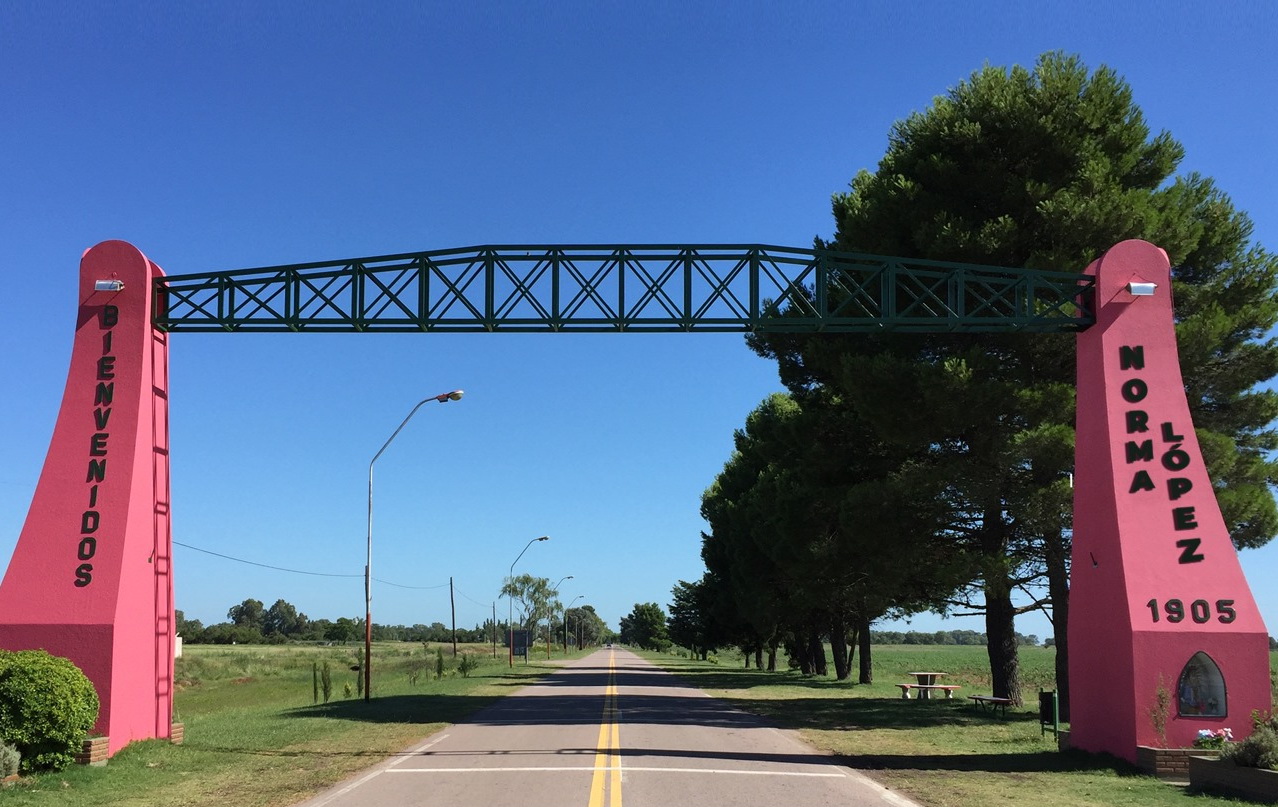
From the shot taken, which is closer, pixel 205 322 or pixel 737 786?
pixel 737 786

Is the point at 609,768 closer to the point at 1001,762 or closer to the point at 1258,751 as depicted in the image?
the point at 1001,762

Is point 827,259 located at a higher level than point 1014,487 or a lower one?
higher

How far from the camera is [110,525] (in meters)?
17.2

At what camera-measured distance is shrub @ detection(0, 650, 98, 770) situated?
14000mm

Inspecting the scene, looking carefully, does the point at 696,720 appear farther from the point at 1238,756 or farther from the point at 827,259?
the point at 1238,756

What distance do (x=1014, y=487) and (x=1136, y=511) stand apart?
22.3ft

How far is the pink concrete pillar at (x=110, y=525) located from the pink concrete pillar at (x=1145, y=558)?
51.6 ft

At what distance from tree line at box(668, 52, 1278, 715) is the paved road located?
22.7 feet

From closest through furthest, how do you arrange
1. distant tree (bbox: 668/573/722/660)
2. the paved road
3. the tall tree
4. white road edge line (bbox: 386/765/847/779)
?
1. the paved road
2. white road edge line (bbox: 386/765/847/779)
3. the tall tree
4. distant tree (bbox: 668/573/722/660)

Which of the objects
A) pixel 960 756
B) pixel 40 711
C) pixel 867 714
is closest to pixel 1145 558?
pixel 960 756

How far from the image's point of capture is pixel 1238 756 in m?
13.6

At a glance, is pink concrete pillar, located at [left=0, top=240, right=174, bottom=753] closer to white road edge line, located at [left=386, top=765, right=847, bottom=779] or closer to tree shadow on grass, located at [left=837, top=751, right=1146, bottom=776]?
white road edge line, located at [left=386, top=765, right=847, bottom=779]

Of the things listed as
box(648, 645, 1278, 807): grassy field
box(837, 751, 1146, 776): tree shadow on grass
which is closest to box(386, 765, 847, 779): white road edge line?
box(648, 645, 1278, 807): grassy field

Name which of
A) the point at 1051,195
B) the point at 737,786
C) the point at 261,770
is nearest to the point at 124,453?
the point at 261,770
